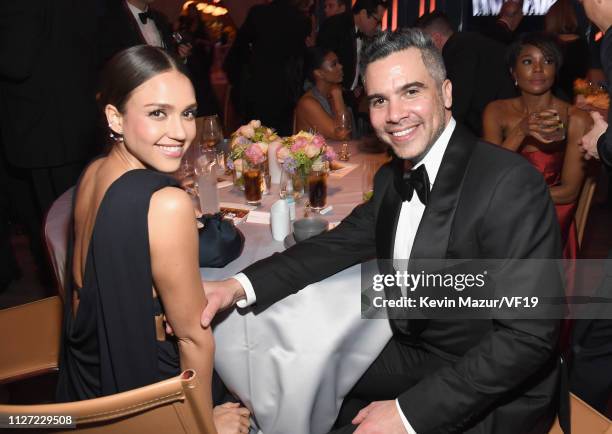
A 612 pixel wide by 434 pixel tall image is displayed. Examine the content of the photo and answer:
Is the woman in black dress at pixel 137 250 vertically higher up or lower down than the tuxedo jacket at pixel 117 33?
lower down

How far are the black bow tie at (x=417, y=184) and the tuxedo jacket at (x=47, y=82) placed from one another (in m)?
2.41

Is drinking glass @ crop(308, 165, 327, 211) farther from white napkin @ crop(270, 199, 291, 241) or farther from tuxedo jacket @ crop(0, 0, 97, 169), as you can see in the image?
tuxedo jacket @ crop(0, 0, 97, 169)

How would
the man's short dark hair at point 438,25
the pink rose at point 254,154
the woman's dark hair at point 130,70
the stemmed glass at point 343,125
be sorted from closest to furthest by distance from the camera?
the woman's dark hair at point 130,70, the pink rose at point 254,154, the stemmed glass at point 343,125, the man's short dark hair at point 438,25

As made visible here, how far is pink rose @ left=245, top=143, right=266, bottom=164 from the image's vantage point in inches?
97.4

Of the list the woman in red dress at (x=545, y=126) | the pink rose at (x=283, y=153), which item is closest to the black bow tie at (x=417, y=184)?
the pink rose at (x=283, y=153)

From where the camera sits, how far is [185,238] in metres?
1.31

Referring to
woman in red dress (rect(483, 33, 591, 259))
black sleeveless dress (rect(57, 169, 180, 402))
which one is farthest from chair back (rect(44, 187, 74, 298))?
woman in red dress (rect(483, 33, 591, 259))

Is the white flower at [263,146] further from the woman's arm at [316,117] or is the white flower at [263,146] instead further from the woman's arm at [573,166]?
the woman's arm at [573,166]

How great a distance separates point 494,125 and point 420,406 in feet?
6.69

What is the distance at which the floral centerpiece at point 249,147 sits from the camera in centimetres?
249

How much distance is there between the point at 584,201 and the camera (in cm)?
252

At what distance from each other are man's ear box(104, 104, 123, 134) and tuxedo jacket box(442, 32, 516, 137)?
294 cm

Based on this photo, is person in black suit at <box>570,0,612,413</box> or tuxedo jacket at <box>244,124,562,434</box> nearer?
tuxedo jacket at <box>244,124,562,434</box>

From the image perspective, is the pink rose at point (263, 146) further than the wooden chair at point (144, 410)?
Yes
